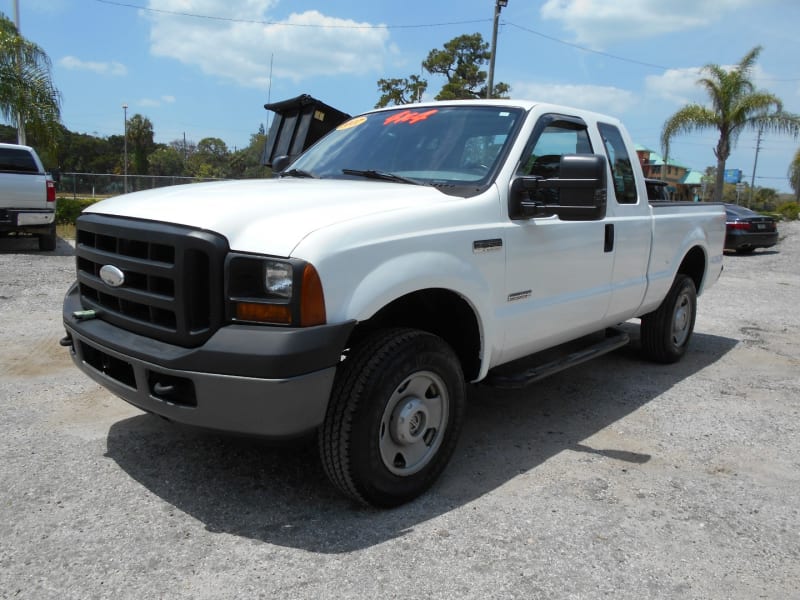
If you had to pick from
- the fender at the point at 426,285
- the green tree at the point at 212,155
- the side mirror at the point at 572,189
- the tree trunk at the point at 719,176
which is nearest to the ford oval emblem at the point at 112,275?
the fender at the point at 426,285

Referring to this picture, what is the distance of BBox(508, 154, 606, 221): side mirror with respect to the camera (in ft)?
10.8

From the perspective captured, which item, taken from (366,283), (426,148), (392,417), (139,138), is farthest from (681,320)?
(139,138)

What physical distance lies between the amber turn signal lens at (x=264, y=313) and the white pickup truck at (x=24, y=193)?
1069cm

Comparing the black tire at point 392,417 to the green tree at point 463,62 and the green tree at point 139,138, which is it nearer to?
the green tree at point 463,62

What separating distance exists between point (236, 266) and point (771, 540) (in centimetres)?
262

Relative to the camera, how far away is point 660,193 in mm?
6395

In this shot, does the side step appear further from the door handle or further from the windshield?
the windshield

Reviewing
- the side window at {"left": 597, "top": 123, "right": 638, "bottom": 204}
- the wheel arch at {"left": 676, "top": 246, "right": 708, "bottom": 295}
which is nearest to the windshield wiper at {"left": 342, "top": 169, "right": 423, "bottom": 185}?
the side window at {"left": 597, "top": 123, "right": 638, "bottom": 204}

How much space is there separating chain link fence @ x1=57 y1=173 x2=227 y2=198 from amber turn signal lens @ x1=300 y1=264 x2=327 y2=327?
28.6 m

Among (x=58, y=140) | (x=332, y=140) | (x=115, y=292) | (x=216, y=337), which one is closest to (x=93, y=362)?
(x=115, y=292)

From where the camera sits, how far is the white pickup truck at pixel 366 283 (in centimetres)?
263

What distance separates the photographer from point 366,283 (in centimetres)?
278

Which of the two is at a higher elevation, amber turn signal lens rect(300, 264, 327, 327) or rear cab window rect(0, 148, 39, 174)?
rear cab window rect(0, 148, 39, 174)

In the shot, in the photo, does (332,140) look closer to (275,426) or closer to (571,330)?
(571,330)
